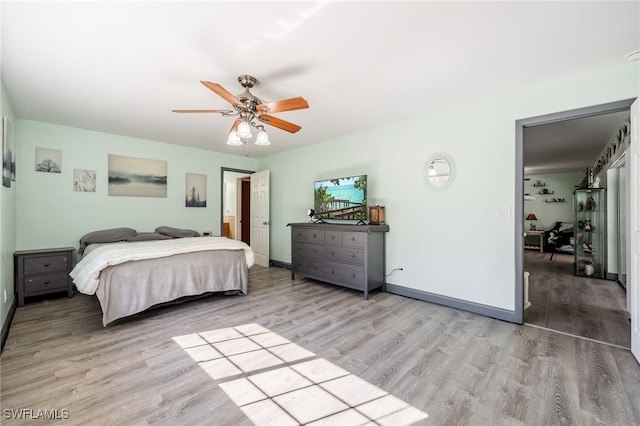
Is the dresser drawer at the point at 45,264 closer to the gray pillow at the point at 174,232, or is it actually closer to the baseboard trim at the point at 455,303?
the gray pillow at the point at 174,232

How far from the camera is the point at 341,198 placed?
433cm

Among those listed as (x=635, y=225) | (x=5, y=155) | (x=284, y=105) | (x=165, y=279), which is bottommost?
(x=165, y=279)

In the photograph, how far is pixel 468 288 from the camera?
3.21 meters

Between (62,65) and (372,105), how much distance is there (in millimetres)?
3002

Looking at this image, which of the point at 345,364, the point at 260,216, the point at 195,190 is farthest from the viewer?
the point at 260,216

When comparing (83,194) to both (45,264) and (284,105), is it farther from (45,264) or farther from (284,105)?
(284,105)

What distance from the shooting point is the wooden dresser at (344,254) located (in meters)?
3.66

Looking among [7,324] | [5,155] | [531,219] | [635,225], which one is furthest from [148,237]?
[531,219]

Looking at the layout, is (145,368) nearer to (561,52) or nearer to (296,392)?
(296,392)

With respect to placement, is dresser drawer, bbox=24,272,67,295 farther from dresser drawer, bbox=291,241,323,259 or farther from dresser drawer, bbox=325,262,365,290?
dresser drawer, bbox=325,262,365,290

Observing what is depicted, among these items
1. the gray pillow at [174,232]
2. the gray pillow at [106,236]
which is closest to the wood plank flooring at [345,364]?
the gray pillow at [106,236]

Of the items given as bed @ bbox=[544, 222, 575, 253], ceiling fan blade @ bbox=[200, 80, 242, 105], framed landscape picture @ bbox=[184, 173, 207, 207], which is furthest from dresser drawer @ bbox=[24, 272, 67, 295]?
bed @ bbox=[544, 222, 575, 253]

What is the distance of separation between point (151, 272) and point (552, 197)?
1082 centimetres

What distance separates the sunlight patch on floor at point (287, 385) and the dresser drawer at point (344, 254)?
5.15ft
